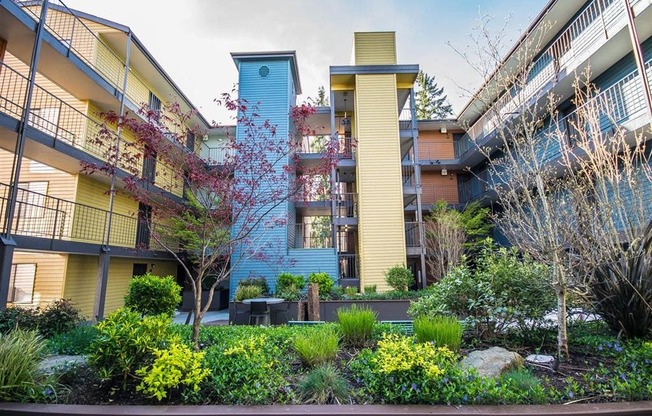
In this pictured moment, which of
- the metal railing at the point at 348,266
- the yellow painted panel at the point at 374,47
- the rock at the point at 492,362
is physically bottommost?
the rock at the point at 492,362

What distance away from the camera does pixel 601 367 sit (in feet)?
12.3

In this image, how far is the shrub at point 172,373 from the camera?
10.00 ft

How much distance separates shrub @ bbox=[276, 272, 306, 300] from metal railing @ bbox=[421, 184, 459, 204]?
34.7 feet

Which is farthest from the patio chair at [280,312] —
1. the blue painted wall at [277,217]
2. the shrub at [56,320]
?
the shrub at [56,320]

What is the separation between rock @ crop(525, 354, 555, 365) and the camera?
4.11 meters

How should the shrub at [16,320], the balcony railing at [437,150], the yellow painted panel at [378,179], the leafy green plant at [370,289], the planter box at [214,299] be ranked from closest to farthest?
the shrub at [16,320], the leafy green plant at [370,289], the planter box at [214,299], the yellow painted panel at [378,179], the balcony railing at [437,150]

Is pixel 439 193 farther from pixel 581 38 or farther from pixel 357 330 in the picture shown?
pixel 357 330

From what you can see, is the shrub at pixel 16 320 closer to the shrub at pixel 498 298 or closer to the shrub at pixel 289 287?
the shrub at pixel 289 287

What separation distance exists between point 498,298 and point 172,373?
461 cm

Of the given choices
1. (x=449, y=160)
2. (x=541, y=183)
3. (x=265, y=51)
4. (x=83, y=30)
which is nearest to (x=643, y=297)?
(x=541, y=183)

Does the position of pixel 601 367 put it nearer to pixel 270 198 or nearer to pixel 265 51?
pixel 270 198

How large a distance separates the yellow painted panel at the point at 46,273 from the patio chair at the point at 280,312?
7212 mm

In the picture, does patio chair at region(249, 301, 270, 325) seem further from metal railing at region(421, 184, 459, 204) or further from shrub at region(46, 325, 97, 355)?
metal railing at region(421, 184, 459, 204)

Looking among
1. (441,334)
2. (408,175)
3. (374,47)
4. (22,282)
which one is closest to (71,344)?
(441,334)
